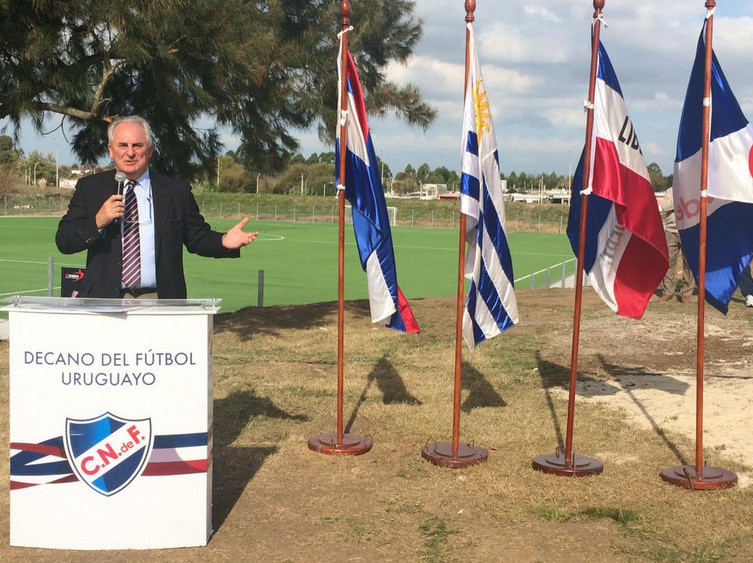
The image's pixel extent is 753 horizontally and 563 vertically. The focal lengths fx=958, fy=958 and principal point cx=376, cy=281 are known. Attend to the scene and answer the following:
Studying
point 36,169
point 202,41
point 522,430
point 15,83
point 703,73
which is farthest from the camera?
point 36,169

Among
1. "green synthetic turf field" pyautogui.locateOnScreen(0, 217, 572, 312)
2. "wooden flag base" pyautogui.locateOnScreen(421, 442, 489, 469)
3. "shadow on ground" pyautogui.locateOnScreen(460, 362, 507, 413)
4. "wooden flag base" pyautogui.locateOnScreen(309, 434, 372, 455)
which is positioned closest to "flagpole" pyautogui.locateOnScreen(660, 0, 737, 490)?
"wooden flag base" pyautogui.locateOnScreen(421, 442, 489, 469)

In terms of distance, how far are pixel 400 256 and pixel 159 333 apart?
30.6 metres

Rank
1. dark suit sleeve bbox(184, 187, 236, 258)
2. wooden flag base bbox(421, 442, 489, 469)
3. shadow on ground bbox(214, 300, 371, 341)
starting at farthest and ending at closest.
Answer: shadow on ground bbox(214, 300, 371, 341) → wooden flag base bbox(421, 442, 489, 469) → dark suit sleeve bbox(184, 187, 236, 258)

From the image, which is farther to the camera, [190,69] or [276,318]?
[276,318]

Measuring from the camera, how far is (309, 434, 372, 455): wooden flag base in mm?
6836

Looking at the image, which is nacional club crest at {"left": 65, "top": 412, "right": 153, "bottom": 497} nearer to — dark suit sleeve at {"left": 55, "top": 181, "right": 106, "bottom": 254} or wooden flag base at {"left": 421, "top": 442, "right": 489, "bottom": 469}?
dark suit sleeve at {"left": 55, "top": 181, "right": 106, "bottom": 254}

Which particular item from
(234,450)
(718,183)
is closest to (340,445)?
(234,450)

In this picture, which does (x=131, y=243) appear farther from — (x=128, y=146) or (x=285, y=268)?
(x=285, y=268)

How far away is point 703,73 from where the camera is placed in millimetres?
→ 6141

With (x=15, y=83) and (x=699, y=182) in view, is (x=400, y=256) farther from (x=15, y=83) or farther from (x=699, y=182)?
(x=699, y=182)

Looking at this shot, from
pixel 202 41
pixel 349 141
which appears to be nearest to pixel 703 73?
pixel 349 141

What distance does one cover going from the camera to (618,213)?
21.0 feet

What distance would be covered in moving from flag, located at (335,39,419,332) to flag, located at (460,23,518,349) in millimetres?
515

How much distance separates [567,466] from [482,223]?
1.73m
